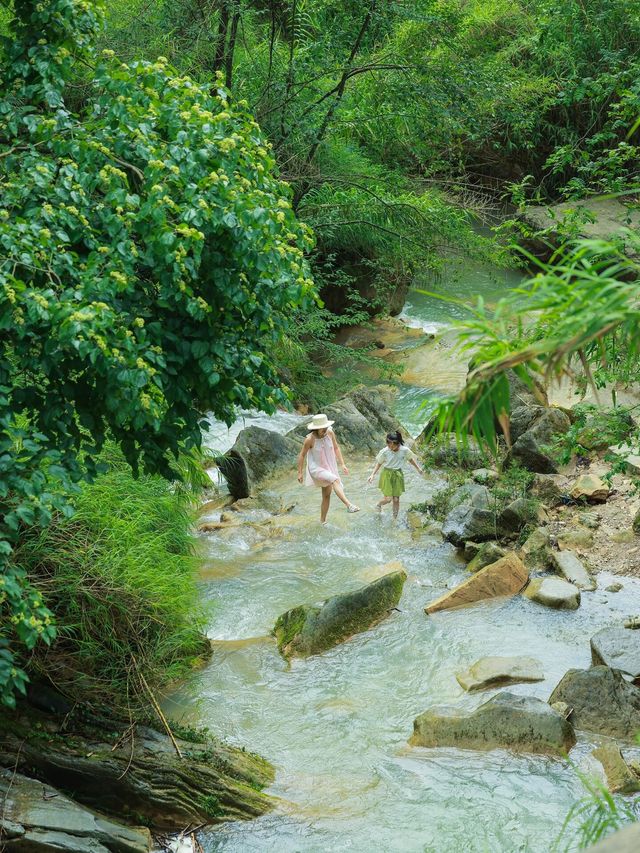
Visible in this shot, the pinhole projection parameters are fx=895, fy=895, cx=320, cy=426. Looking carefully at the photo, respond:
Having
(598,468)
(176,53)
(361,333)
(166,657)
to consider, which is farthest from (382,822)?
(361,333)

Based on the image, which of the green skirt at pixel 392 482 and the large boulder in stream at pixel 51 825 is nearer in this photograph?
the large boulder in stream at pixel 51 825

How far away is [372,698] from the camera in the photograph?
22.7ft

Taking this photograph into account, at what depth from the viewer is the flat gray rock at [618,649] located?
670 centimetres

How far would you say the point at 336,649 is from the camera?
7602 mm

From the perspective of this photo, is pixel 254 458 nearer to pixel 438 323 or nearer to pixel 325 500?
pixel 325 500

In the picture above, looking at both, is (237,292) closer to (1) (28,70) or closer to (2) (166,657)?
(1) (28,70)

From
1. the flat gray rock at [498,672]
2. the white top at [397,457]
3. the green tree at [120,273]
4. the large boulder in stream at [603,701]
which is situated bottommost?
the flat gray rock at [498,672]

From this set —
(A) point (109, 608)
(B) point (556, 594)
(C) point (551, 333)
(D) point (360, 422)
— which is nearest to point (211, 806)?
(A) point (109, 608)

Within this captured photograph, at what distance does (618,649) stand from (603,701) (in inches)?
30.0

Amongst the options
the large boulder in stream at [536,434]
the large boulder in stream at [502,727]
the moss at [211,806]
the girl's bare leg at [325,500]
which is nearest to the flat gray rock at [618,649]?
the large boulder in stream at [502,727]

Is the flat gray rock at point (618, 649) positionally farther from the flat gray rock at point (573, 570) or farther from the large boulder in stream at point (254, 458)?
the large boulder in stream at point (254, 458)

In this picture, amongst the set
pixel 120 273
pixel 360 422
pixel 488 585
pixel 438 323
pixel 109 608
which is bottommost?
pixel 438 323

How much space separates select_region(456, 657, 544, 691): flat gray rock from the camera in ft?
22.7

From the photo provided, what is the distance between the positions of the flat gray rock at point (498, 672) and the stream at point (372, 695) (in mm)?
87
